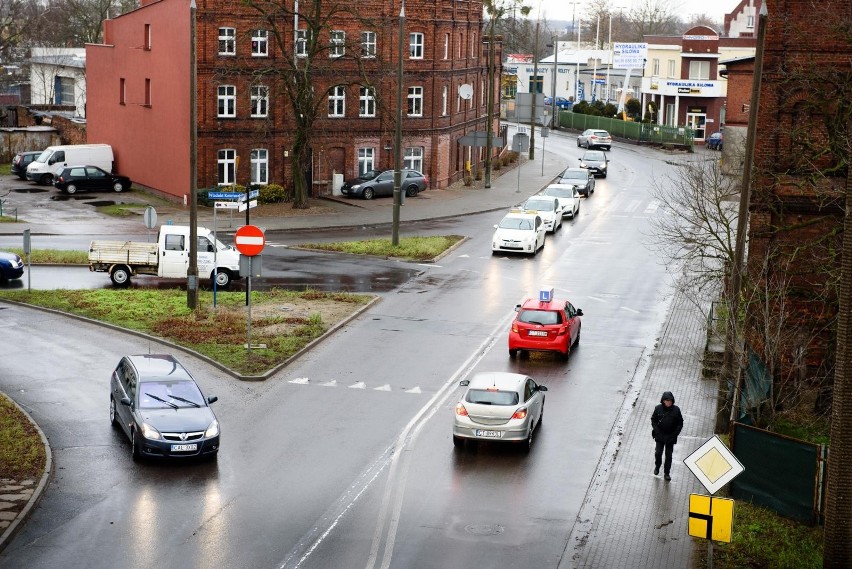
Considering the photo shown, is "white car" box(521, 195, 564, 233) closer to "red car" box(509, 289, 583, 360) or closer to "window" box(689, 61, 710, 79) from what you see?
"red car" box(509, 289, 583, 360)

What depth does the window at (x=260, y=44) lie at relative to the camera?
55.0 meters

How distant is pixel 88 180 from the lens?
58.1 m

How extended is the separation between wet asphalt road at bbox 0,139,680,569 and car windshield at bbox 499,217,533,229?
821 centimetres

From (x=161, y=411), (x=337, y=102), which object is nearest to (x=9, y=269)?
(x=161, y=411)

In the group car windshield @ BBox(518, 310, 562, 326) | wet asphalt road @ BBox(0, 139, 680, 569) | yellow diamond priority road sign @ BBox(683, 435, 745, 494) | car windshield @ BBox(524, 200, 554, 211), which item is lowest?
wet asphalt road @ BBox(0, 139, 680, 569)

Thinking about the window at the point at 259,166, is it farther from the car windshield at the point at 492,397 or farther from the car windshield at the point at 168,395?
the car windshield at the point at 492,397

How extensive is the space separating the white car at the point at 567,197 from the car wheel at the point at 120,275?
2210cm

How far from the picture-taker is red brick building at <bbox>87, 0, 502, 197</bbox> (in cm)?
5372

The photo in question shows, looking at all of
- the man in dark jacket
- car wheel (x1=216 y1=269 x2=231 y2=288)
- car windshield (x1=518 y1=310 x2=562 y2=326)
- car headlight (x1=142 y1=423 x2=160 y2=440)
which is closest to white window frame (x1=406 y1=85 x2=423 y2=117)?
car wheel (x1=216 y1=269 x2=231 y2=288)

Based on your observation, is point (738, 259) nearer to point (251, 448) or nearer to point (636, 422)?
point (636, 422)

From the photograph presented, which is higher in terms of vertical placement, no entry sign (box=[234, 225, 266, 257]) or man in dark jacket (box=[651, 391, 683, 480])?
no entry sign (box=[234, 225, 266, 257])

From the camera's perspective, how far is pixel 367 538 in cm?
1738

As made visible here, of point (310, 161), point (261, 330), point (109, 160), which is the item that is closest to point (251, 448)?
point (261, 330)

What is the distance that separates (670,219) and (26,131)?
40.8m
